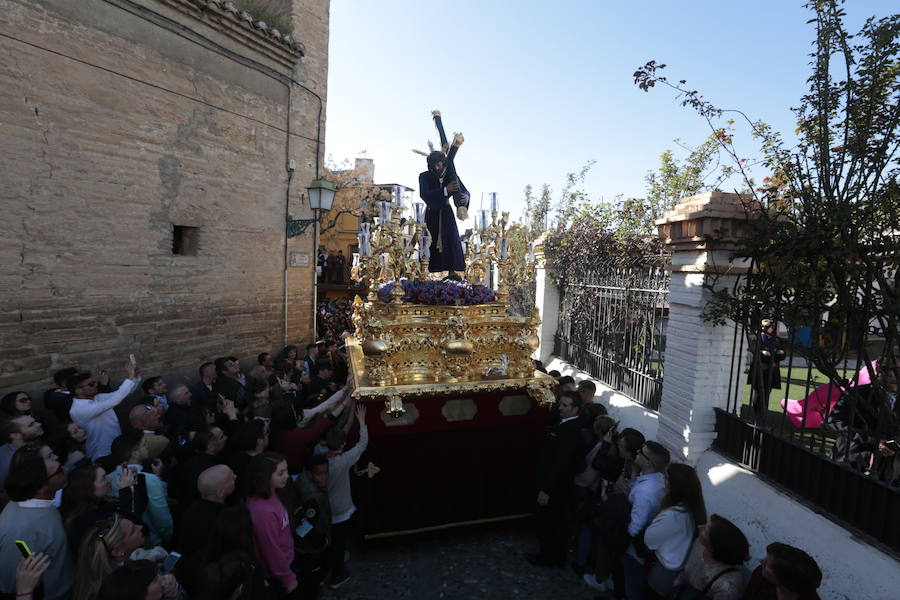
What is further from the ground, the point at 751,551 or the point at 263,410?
the point at 263,410

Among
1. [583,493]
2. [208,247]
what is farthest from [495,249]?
[208,247]

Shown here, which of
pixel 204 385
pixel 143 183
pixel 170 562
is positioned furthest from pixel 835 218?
pixel 143 183

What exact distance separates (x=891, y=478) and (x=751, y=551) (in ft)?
3.71

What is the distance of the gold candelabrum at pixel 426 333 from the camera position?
4.36 m

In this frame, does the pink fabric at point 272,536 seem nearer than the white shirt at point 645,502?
Yes

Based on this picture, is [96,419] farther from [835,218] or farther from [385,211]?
[835,218]

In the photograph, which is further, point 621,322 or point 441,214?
point 621,322

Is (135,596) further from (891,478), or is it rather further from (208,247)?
(208,247)

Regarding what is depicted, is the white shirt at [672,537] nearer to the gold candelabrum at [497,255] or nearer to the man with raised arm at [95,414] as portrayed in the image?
the gold candelabrum at [497,255]

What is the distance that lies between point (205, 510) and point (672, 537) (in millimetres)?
2956

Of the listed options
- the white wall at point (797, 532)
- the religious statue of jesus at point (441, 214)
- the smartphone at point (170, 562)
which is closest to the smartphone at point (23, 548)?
the smartphone at point (170, 562)

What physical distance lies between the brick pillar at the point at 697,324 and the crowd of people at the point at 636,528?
2.37ft

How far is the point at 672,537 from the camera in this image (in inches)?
127

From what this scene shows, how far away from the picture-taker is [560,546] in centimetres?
443
